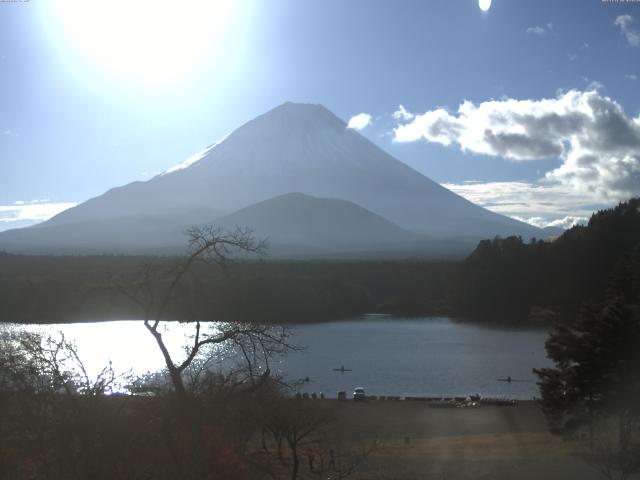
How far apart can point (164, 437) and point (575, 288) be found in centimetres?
3831

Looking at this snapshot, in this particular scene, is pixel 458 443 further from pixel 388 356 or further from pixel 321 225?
pixel 321 225

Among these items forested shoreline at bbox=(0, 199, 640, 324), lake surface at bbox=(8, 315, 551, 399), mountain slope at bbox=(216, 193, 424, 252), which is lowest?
lake surface at bbox=(8, 315, 551, 399)

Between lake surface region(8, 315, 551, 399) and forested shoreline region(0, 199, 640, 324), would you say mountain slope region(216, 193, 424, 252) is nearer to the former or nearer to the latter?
forested shoreline region(0, 199, 640, 324)

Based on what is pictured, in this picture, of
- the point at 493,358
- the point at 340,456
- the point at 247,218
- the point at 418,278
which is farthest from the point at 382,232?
the point at 340,456

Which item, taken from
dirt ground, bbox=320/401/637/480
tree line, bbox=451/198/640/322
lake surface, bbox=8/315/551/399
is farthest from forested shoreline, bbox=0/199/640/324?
dirt ground, bbox=320/401/637/480

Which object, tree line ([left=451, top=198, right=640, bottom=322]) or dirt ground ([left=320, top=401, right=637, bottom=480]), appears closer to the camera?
dirt ground ([left=320, top=401, right=637, bottom=480])

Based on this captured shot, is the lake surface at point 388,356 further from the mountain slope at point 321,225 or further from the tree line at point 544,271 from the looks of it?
the mountain slope at point 321,225

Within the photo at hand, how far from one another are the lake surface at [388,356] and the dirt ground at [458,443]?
2800 mm

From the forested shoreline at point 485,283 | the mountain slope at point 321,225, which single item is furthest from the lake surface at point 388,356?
the mountain slope at point 321,225

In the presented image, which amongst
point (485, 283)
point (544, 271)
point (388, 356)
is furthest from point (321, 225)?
point (388, 356)

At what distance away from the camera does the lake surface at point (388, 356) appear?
20578 mm

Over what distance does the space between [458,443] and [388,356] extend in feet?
45.7

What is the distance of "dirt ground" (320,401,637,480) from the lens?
1002 centimetres

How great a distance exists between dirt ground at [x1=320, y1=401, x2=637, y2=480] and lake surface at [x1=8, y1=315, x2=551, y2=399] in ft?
9.19
